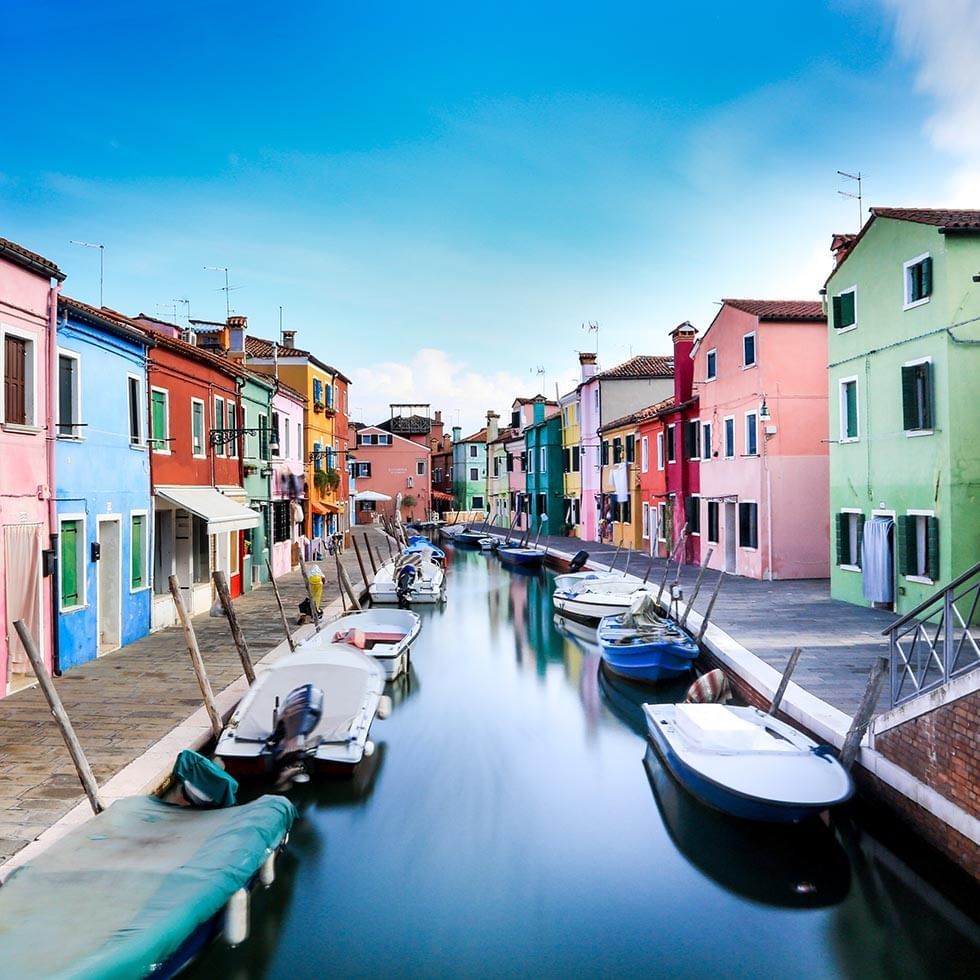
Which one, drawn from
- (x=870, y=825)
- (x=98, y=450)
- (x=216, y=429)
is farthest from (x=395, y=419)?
(x=870, y=825)

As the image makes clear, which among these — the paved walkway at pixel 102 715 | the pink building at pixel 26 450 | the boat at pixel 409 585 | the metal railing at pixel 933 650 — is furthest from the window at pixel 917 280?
the boat at pixel 409 585

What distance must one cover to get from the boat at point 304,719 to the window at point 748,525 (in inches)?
586

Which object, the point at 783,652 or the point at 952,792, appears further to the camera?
the point at 783,652

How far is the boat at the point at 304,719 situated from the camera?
9531mm

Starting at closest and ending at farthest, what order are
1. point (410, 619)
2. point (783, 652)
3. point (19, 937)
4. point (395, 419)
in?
point (19, 937), point (783, 652), point (410, 619), point (395, 419)

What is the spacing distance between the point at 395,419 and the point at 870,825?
6970 cm

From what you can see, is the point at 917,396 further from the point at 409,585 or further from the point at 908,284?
the point at 409,585

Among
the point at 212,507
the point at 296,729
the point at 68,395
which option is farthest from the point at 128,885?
the point at 212,507

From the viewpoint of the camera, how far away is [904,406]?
15703 mm

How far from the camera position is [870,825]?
8359mm

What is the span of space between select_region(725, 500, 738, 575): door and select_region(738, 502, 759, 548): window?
2.68 feet

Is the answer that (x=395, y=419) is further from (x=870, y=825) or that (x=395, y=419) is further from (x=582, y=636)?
(x=870, y=825)

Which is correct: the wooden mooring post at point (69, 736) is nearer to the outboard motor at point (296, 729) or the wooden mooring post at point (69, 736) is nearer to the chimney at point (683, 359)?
the outboard motor at point (296, 729)

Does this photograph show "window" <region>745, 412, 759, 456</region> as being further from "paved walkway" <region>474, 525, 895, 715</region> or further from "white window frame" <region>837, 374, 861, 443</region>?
"white window frame" <region>837, 374, 861, 443</region>
